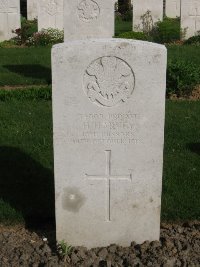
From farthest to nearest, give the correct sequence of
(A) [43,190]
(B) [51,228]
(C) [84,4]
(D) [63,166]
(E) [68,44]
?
(C) [84,4] < (A) [43,190] < (B) [51,228] < (D) [63,166] < (E) [68,44]

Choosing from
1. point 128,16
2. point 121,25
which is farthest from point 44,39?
point 128,16

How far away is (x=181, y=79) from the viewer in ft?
30.9

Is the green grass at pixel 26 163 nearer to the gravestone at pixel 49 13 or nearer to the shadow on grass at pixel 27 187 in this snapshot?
the shadow on grass at pixel 27 187

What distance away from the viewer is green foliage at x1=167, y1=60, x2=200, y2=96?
938cm

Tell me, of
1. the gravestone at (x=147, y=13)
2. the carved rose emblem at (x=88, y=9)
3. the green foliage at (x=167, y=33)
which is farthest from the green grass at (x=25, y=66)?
the gravestone at (x=147, y=13)

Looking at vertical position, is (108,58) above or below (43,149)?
above

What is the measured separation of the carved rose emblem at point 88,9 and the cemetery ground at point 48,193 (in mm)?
1678

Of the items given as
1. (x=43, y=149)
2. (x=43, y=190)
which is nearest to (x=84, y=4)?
(x=43, y=149)

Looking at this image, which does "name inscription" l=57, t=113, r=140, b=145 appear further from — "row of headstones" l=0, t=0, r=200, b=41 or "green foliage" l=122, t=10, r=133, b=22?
"green foliage" l=122, t=10, r=133, b=22

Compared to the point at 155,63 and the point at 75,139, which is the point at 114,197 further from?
the point at 155,63

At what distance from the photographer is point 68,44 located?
13.1 feet

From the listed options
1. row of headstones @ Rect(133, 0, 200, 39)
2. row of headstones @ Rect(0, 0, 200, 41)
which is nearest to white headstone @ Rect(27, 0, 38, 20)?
row of headstones @ Rect(0, 0, 200, 41)

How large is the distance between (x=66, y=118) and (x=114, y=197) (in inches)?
30.7

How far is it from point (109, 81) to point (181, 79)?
18.1 ft
